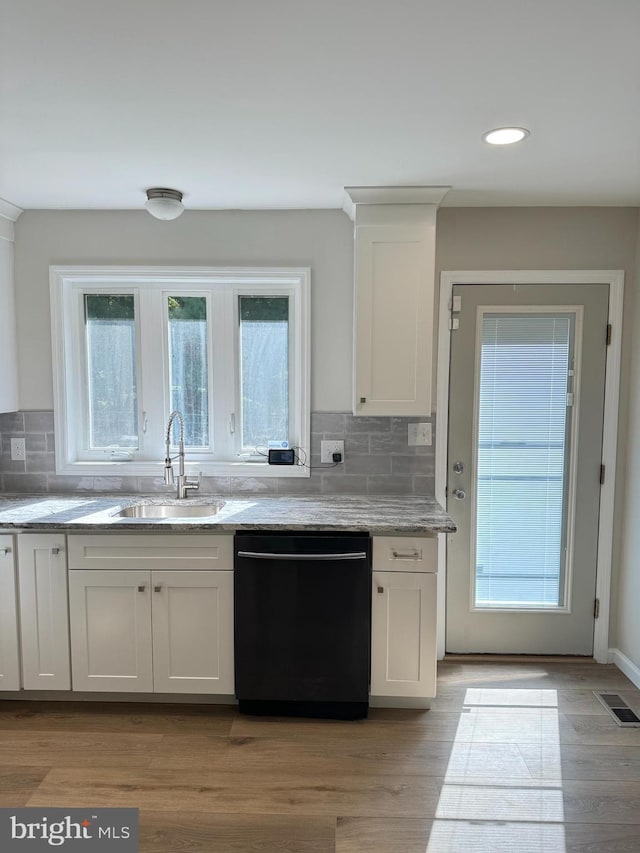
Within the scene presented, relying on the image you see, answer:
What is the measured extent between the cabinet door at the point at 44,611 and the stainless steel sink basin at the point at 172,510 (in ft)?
1.34

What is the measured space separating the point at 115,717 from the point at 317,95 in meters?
2.63

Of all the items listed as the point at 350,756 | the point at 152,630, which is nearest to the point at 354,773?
the point at 350,756

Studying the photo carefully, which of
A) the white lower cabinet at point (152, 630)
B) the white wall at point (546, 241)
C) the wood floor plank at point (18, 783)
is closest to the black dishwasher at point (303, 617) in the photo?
the white lower cabinet at point (152, 630)

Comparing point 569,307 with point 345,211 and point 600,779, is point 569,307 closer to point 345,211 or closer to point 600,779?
point 345,211

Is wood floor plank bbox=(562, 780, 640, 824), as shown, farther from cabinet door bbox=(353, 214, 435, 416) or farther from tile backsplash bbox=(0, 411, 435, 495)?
cabinet door bbox=(353, 214, 435, 416)

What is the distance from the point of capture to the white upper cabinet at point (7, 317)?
2.76 metres

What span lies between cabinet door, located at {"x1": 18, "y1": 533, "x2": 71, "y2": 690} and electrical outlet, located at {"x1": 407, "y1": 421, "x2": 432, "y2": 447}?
1776 millimetres

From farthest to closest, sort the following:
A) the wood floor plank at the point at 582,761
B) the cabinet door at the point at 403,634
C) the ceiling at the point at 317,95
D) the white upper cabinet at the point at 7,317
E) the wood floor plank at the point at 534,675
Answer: the white upper cabinet at the point at 7,317 → the wood floor plank at the point at 534,675 → the cabinet door at the point at 403,634 → the wood floor plank at the point at 582,761 → the ceiling at the point at 317,95

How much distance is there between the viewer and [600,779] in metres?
2.02

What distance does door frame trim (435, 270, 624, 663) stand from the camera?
273 centimetres

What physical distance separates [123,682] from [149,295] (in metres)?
1.98

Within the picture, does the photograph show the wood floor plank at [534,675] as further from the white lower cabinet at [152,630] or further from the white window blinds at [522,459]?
the white lower cabinet at [152,630]

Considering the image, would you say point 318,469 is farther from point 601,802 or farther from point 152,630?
point 601,802

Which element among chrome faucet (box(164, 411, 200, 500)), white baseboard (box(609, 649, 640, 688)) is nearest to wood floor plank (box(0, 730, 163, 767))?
chrome faucet (box(164, 411, 200, 500))
